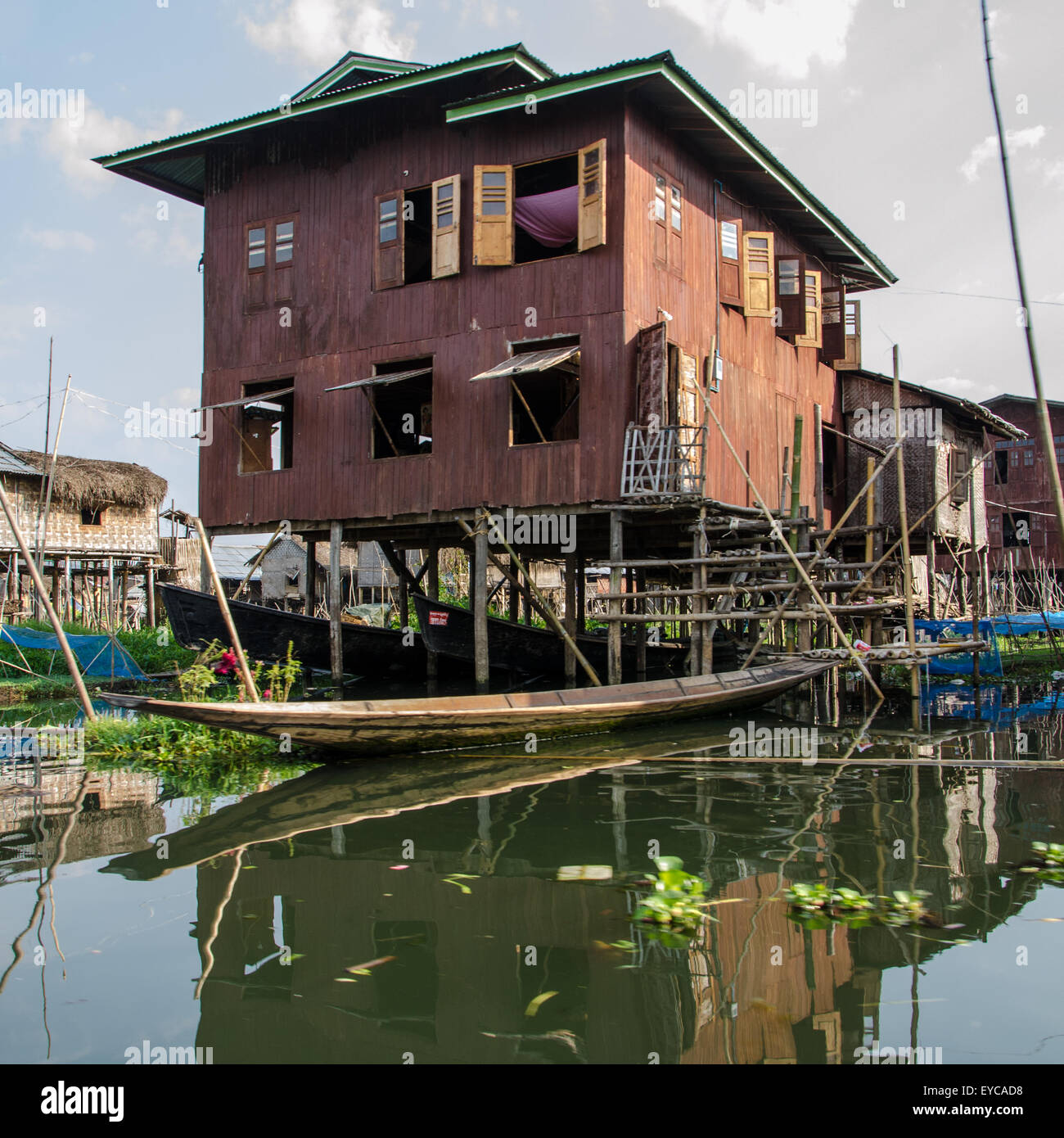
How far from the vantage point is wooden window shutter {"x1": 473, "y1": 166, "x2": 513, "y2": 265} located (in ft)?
41.5

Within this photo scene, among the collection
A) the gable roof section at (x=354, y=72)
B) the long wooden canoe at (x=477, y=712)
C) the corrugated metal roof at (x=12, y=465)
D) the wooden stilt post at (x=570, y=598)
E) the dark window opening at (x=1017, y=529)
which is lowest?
the long wooden canoe at (x=477, y=712)

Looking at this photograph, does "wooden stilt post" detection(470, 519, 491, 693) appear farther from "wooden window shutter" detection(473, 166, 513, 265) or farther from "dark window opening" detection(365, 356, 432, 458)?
"wooden window shutter" detection(473, 166, 513, 265)

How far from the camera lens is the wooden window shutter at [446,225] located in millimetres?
13000

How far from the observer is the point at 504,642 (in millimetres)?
15297

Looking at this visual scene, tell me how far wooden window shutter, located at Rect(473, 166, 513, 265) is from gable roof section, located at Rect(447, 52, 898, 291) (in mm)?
769

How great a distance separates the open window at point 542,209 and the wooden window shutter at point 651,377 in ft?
4.59

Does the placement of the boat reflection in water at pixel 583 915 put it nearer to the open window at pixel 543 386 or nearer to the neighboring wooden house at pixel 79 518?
the open window at pixel 543 386

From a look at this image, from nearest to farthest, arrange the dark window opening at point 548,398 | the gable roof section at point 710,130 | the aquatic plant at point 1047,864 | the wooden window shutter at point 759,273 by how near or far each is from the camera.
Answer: the aquatic plant at point 1047,864
the gable roof section at point 710,130
the dark window opening at point 548,398
the wooden window shutter at point 759,273

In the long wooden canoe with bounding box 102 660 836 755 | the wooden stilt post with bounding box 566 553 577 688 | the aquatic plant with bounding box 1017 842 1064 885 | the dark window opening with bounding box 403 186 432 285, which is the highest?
the dark window opening with bounding box 403 186 432 285

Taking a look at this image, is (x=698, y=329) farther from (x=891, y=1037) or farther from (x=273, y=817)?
(x=891, y=1037)

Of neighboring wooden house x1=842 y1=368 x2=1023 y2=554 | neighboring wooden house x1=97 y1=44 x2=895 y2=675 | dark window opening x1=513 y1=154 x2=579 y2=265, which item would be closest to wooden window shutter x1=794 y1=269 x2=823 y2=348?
neighboring wooden house x1=97 y1=44 x2=895 y2=675

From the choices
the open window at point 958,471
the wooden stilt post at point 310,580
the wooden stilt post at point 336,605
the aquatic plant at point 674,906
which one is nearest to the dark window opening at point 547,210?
the wooden stilt post at point 336,605

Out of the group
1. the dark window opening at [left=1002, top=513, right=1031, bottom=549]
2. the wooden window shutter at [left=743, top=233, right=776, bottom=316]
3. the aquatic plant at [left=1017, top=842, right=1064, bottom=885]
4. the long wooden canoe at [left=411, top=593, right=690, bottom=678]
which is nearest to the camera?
the aquatic plant at [left=1017, top=842, right=1064, bottom=885]
